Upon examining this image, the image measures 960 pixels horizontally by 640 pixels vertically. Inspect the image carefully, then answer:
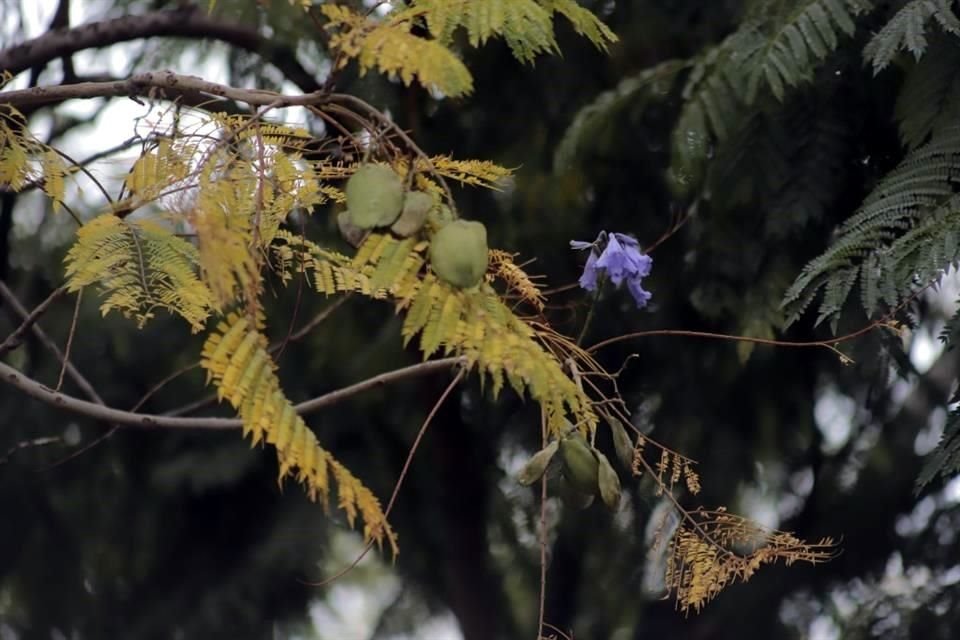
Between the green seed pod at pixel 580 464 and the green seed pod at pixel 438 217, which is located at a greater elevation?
the green seed pod at pixel 438 217

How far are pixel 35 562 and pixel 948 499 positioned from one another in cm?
245

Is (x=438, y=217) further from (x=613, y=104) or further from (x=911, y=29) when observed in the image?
(x=613, y=104)

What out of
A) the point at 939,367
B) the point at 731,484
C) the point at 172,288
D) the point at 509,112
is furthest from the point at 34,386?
the point at 939,367

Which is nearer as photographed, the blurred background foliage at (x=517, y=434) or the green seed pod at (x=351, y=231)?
the green seed pod at (x=351, y=231)

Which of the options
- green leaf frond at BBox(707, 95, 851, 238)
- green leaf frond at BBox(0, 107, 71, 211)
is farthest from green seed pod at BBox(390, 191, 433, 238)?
green leaf frond at BBox(707, 95, 851, 238)

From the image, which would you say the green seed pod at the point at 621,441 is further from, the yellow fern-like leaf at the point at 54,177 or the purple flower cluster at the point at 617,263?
the yellow fern-like leaf at the point at 54,177

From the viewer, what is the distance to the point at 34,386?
2.19m

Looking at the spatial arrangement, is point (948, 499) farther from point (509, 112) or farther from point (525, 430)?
point (509, 112)

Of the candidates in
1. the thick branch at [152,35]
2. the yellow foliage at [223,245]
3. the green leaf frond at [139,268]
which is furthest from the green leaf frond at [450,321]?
the thick branch at [152,35]

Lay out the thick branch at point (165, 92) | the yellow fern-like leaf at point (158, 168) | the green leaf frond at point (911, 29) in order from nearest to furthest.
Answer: the thick branch at point (165, 92), the yellow fern-like leaf at point (158, 168), the green leaf frond at point (911, 29)

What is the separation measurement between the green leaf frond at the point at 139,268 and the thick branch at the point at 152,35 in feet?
4.67

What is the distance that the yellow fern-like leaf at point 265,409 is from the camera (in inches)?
55.6

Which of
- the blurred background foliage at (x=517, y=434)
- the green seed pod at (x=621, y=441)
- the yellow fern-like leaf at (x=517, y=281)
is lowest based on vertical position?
the blurred background foliage at (x=517, y=434)

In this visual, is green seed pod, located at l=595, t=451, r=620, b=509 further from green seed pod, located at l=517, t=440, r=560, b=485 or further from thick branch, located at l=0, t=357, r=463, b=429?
thick branch, located at l=0, t=357, r=463, b=429
